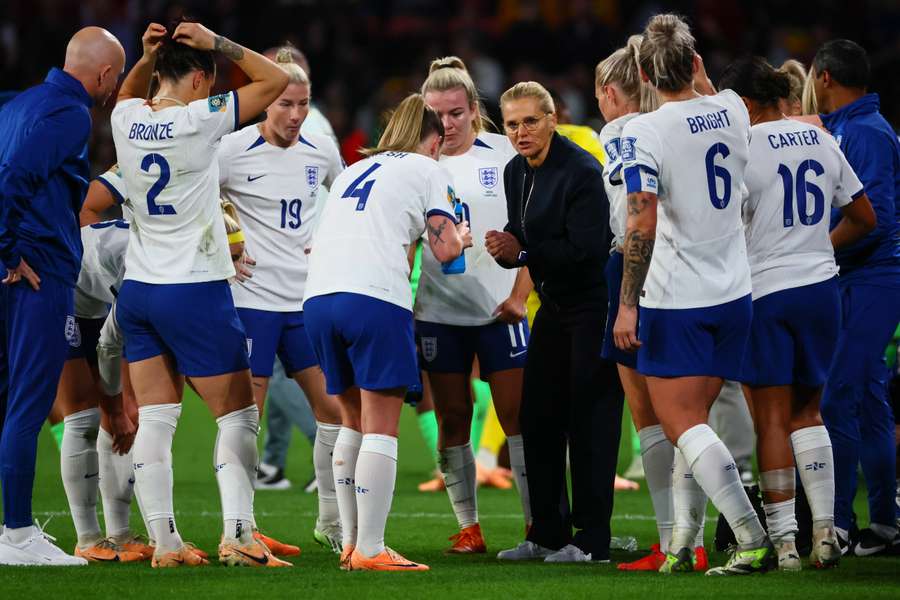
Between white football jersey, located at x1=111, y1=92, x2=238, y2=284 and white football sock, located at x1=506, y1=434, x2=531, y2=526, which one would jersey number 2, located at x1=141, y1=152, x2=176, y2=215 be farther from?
white football sock, located at x1=506, y1=434, x2=531, y2=526

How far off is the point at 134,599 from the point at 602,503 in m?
2.39

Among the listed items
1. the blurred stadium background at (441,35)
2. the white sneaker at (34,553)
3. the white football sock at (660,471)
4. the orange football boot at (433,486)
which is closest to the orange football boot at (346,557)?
the white sneaker at (34,553)

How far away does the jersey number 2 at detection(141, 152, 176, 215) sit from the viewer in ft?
20.7

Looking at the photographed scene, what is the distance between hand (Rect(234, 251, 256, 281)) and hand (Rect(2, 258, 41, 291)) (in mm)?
1007

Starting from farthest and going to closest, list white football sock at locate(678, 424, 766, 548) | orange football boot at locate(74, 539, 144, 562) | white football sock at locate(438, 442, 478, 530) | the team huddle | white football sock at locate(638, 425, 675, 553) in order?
white football sock at locate(438, 442, 478, 530), orange football boot at locate(74, 539, 144, 562), white football sock at locate(638, 425, 675, 553), the team huddle, white football sock at locate(678, 424, 766, 548)

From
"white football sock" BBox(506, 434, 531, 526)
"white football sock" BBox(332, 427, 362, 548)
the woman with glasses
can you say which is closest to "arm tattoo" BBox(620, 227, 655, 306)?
the woman with glasses

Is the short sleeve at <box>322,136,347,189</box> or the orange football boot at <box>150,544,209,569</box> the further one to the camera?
the short sleeve at <box>322,136,347,189</box>

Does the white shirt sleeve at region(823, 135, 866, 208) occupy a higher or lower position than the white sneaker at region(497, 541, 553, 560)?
higher

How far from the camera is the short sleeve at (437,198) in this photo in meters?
6.35

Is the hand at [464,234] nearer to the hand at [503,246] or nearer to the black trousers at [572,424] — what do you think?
the hand at [503,246]

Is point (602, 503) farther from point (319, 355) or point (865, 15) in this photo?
point (865, 15)

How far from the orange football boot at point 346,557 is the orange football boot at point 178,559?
655 mm

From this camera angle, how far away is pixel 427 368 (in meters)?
7.36

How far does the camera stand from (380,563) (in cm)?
619
